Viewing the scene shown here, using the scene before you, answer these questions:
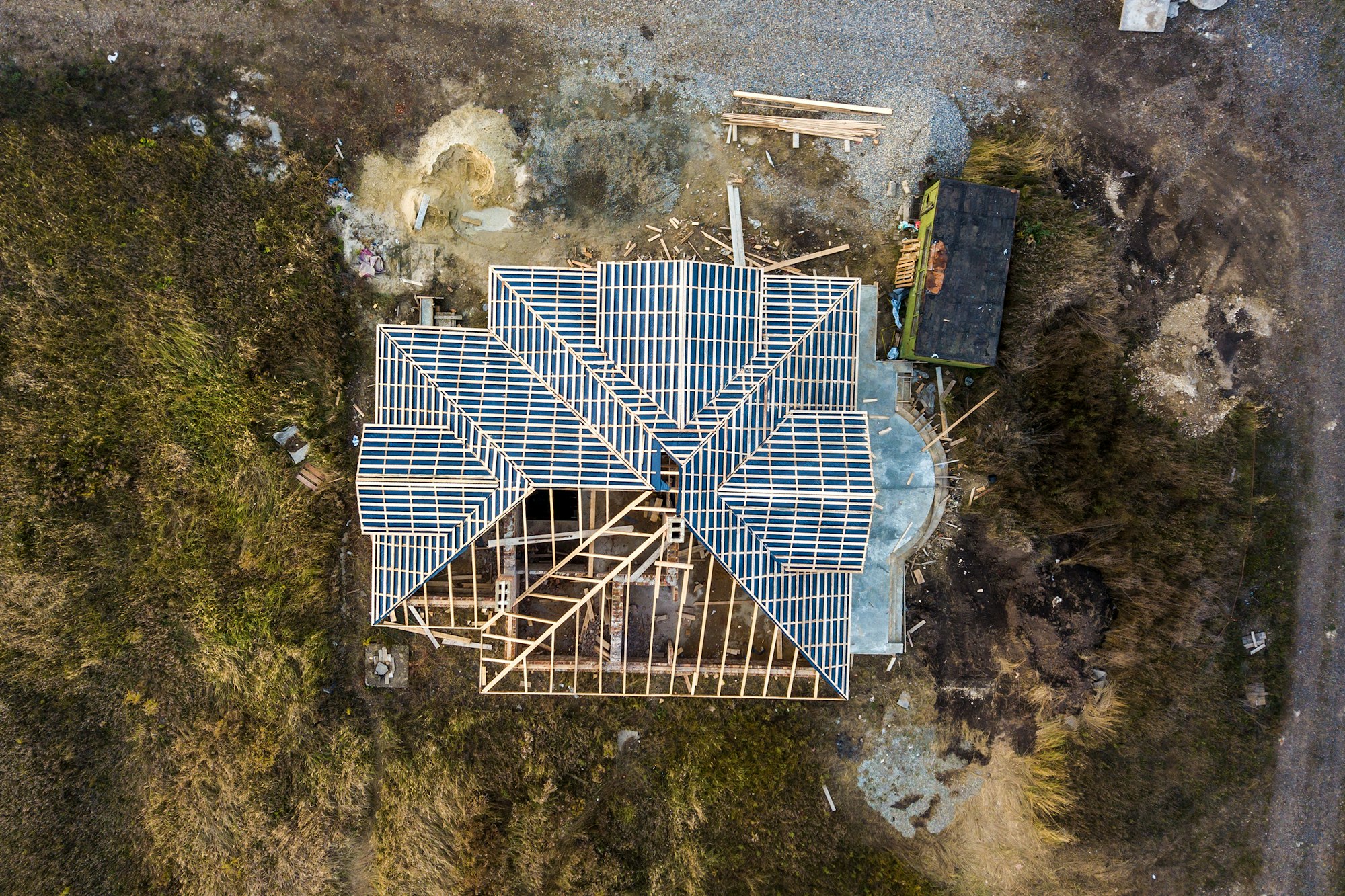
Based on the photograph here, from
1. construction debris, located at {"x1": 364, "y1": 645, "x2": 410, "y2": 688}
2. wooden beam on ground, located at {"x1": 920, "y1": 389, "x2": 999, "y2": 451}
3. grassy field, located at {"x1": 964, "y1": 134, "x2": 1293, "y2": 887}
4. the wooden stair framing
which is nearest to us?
the wooden stair framing

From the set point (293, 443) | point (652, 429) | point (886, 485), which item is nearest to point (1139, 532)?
point (886, 485)

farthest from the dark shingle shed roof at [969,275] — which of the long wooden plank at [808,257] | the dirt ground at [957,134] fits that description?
the long wooden plank at [808,257]

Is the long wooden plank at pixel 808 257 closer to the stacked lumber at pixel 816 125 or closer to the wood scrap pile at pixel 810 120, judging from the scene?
the wood scrap pile at pixel 810 120

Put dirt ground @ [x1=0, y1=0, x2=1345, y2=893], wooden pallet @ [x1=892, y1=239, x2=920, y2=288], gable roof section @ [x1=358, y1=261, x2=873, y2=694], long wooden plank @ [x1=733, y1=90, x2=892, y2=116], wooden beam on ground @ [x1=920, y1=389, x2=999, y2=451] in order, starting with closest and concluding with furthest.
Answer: gable roof section @ [x1=358, y1=261, x2=873, y2=694], wooden pallet @ [x1=892, y1=239, x2=920, y2=288], dirt ground @ [x1=0, y1=0, x2=1345, y2=893], long wooden plank @ [x1=733, y1=90, x2=892, y2=116], wooden beam on ground @ [x1=920, y1=389, x2=999, y2=451]

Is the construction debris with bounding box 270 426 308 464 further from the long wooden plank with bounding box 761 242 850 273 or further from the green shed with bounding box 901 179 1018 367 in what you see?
the green shed with bounding box 901 179 1018 367

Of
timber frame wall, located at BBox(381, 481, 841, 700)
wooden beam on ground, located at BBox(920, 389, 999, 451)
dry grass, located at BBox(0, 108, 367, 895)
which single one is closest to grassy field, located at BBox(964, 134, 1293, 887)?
wooden beam on ground, located at BBox(920, 389, 999, 451)

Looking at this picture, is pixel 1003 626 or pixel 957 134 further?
pixel 1003 626

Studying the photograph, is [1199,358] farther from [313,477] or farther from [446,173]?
[313,477]
